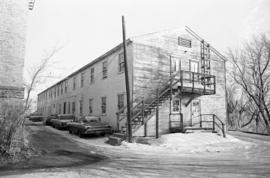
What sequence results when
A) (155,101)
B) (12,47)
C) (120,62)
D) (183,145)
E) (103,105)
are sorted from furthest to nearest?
(103,105) → (120,62) → (155,101) → (183,145) → (12,47)

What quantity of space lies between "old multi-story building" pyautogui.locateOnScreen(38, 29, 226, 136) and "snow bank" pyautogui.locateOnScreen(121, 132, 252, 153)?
1.78 meters

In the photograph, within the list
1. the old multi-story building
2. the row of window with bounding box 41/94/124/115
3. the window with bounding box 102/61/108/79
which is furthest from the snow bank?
the window with bounding box 102/61/108/79

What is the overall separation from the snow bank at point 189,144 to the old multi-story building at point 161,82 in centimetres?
178

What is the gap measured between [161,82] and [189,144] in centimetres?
543

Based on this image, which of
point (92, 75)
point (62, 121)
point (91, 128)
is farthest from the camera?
point (92, 75)

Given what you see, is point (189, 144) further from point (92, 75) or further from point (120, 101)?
point (92, 75)

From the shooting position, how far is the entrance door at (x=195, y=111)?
1687cm

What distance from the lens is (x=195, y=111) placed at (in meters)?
17.1

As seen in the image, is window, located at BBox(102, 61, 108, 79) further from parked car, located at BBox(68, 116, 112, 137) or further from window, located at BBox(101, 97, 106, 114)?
parked car, located at BBox(68, 116, 112, 137)

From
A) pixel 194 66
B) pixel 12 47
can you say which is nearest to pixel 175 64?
pixel 194 66

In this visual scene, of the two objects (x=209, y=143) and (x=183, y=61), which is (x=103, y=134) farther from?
(x=183, y=61)

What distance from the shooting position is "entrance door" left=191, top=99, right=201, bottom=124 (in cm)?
1687

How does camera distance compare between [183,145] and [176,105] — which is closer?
[183,145]

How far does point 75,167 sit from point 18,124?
297cm
